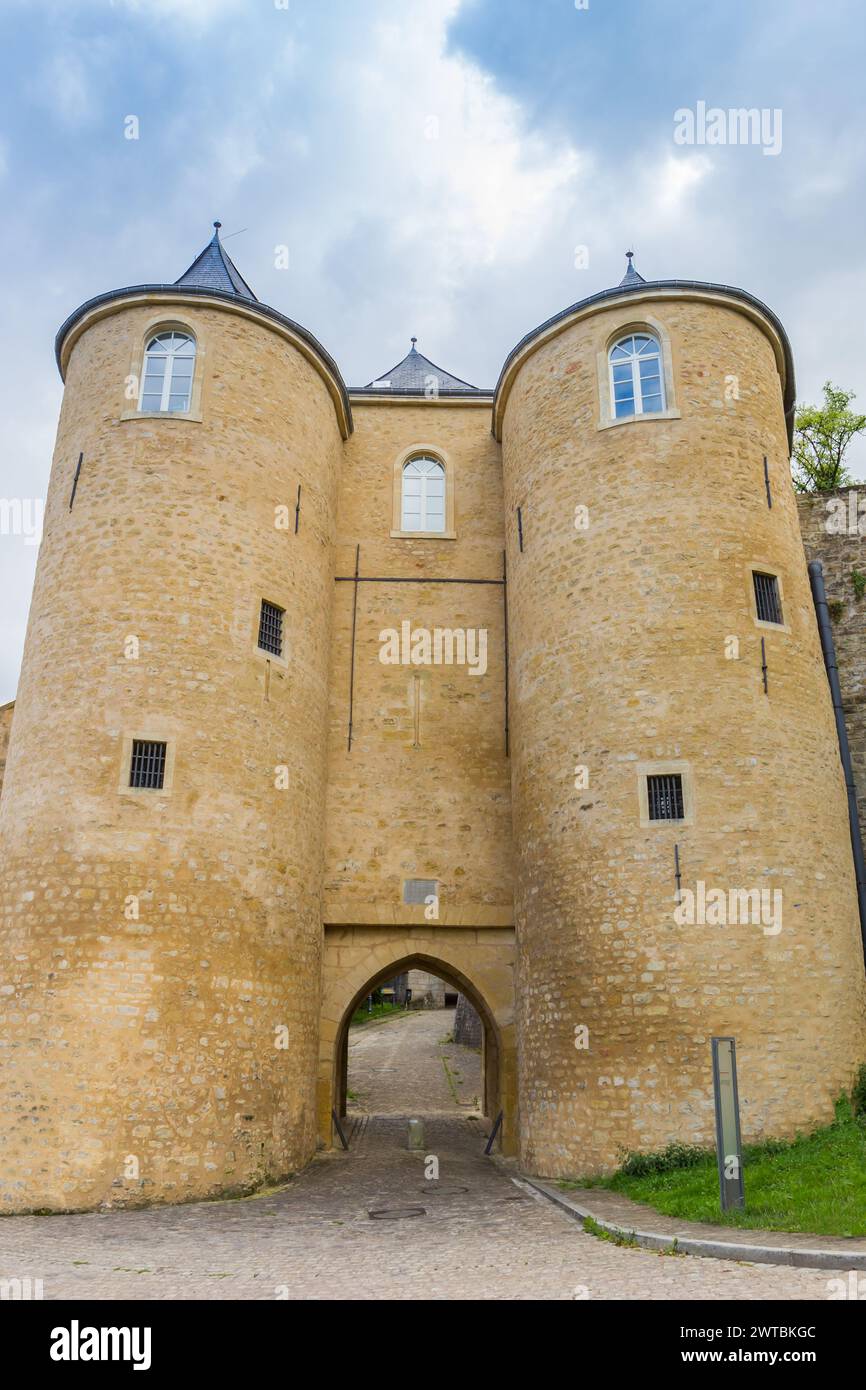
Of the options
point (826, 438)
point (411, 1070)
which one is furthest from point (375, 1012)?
point (826, 438)

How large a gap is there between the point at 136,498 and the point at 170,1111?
7.71 metres

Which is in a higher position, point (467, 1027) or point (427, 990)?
point (427, 990)

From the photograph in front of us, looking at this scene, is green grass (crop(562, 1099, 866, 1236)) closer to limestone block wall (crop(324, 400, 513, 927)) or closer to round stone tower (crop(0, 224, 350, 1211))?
round stone tower (crop(0, 224, 350, 1211))

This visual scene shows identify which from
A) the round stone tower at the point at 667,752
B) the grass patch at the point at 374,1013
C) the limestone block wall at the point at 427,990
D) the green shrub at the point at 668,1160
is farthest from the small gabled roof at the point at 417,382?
the limestone block wall at the point at 427,990

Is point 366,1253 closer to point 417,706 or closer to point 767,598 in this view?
point 767,598

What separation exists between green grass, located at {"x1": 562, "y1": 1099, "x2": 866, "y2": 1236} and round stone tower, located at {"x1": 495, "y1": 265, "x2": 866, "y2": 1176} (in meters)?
0.30

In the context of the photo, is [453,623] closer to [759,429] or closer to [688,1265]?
[759,429]

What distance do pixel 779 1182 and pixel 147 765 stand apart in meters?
8.27

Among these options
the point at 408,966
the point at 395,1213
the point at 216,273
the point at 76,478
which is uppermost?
the point at 216,273

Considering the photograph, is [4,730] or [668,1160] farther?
[4,730]

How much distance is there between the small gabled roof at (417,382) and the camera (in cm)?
1873

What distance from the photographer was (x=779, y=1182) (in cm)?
973

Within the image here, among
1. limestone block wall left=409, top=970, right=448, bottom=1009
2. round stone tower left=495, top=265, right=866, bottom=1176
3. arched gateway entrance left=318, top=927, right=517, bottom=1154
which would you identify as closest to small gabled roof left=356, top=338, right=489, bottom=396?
round stone tower left=495, top=265, right=866, bottom=1176

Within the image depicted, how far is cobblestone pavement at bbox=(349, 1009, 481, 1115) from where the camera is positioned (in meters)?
22.5
